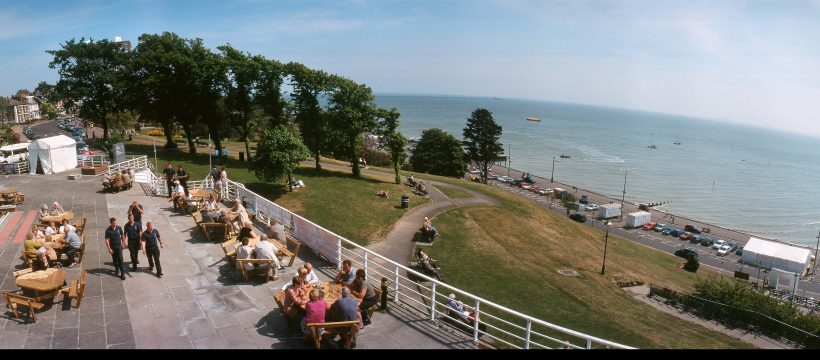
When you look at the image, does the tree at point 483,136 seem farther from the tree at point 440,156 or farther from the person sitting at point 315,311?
the person sitting at point 315,311

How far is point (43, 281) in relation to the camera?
9.26 meters

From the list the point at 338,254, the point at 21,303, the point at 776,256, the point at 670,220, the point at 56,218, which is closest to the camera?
the point at 21,303

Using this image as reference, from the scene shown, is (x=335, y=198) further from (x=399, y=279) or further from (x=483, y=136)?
(x=483, y=136)

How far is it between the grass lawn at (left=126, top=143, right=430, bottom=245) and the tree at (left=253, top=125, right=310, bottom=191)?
1865 mm

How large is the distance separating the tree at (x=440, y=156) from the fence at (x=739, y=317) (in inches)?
1811

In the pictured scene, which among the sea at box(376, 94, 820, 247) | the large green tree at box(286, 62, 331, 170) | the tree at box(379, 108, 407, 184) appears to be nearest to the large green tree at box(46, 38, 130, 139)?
the large green tree at box(286, 62, 331, 170)

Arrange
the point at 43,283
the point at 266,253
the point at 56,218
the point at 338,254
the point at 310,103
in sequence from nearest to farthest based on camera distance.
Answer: the point at 43,283, the point at 266,253, the point at 338,254, the point at 56,218, the point at 310,103

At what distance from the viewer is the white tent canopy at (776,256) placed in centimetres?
4488

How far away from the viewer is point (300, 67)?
141 ft

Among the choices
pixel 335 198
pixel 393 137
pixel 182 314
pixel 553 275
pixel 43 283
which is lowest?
pixel 553 275

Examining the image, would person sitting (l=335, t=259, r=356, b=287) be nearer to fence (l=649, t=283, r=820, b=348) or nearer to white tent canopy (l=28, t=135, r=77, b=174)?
fence (l=649, t=283, r=820, b=348)

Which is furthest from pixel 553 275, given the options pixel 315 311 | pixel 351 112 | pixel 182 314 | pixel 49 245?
pixel 351 112

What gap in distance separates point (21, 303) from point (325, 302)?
5.79 meters

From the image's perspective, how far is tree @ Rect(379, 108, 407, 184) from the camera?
→ 4012 centimetres
